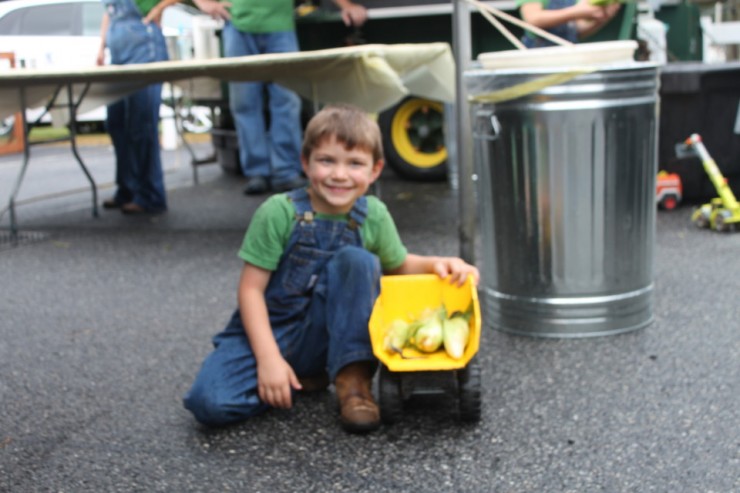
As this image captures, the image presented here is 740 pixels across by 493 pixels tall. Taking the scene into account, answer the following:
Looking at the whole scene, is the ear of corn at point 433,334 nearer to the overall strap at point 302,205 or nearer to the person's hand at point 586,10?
the overall strap at point 302,205

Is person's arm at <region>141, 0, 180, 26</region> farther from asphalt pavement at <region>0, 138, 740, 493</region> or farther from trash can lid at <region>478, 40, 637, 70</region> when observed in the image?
trash can lid at <region>478, 40, 637, 70</region>

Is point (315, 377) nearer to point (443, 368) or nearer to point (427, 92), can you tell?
point (443, 368)

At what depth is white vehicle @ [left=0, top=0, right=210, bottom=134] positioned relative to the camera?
6434mm

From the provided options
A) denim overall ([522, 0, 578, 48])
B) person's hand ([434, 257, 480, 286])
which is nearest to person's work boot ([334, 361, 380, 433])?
person's hand ([434, 257, 480, 286])

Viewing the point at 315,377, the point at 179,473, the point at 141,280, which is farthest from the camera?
the point at 141,280

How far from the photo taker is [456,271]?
2881mm

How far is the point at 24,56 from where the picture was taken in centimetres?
673

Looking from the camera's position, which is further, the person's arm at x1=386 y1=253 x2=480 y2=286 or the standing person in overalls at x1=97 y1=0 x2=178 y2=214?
the standing person in overalls at x1=97 y1=0 x2=178 y2=214

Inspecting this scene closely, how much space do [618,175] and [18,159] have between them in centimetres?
1064

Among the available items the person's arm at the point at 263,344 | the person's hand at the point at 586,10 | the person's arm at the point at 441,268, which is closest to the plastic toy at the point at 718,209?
the person's hand at the point at 586,10

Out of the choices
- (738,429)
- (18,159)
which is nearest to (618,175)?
(738,429)

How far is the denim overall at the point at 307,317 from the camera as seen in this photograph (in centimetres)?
281

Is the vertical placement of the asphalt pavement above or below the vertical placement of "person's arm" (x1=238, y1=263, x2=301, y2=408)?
below

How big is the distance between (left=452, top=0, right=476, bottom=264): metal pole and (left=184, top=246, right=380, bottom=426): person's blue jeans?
4.52 feet
